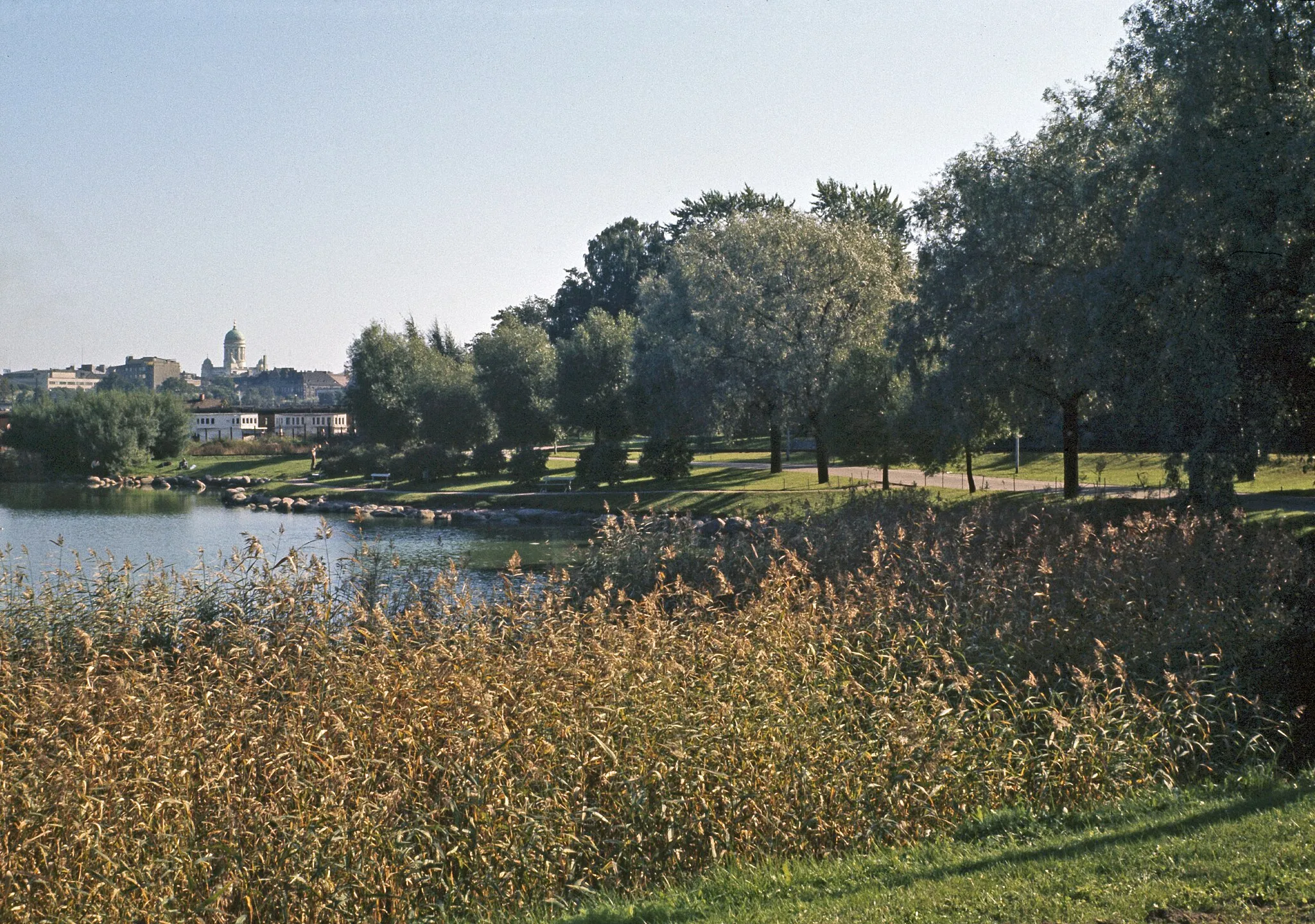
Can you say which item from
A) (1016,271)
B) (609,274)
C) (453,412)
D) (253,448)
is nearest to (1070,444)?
(1016,271)

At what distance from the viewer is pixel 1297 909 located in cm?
566

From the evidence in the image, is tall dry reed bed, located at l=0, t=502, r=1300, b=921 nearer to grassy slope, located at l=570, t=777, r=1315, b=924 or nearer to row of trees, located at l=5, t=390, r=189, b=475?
grassy slope, located at l=570, t=777, r=1315, b=924

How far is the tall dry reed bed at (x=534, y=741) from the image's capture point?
6879 mm

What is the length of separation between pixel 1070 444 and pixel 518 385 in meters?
32.2

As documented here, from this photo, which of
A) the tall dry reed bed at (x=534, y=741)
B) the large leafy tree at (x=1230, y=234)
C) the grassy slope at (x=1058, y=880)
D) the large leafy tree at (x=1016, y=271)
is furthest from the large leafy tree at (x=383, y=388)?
the grassy slope at (x=1058, y=880)

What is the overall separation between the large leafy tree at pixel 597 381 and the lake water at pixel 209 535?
35.4ft

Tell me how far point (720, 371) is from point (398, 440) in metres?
30.1

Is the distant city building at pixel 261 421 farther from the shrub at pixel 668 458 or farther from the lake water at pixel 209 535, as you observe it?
the shrub at pixel 668 458

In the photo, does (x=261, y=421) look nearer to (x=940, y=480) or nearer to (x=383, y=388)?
(x=383, y=388)

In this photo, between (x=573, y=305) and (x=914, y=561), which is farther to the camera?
(x=573, y=305)

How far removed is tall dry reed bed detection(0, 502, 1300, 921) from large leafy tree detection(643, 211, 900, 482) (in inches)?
1179

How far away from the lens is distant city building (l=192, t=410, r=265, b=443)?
102 metres

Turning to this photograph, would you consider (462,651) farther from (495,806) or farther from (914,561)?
(914,561)

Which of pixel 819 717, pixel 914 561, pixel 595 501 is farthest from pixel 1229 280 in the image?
pixel 595 501
